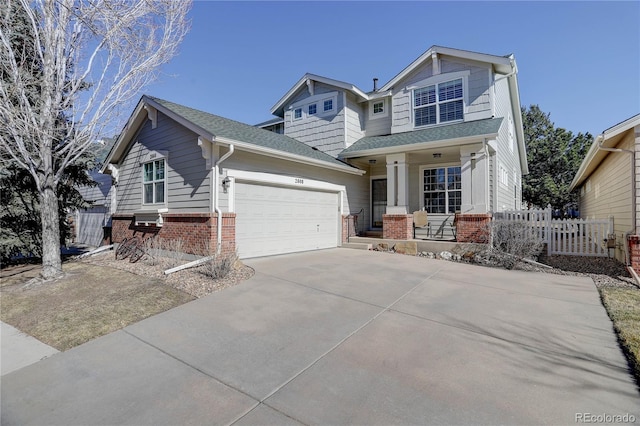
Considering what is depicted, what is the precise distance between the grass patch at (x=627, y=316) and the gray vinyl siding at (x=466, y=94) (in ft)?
25.0

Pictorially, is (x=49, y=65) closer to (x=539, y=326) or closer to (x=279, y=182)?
(x=279, y=182)

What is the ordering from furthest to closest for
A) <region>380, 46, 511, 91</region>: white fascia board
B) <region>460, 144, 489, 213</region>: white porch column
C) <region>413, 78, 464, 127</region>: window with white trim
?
1. <region>413, 78, 464, 127</region>: window with white trim
2. <region>380, 46, 511, 91</region>: white fascia board
3. <region>460, 144, 489, 213</region>: white porch column

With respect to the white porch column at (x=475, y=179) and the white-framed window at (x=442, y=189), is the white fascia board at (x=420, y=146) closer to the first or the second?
the white porch column at (x=475, y=179)

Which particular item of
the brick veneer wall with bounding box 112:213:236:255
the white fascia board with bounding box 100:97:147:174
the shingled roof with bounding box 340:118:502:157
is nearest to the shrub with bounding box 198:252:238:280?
the brick veneer wall with bounding box 112:213:236:255

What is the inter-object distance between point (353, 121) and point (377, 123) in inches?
48.4

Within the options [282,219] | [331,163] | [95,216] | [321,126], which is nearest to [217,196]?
[282,219]

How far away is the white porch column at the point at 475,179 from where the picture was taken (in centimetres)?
1008

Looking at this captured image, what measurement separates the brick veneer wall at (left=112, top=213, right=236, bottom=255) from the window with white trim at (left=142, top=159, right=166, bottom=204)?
3.03 feet

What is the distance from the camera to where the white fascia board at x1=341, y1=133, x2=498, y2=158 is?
984cm

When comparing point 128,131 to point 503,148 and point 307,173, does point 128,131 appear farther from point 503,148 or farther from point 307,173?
point 503,148

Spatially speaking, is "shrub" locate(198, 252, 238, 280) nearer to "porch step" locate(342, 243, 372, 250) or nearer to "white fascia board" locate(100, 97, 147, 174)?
"porch step" locate(342, 243, 372, 250)

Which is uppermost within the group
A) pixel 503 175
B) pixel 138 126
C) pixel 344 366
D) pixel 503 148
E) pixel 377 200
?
pixel 138 126

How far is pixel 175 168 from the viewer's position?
965 cm

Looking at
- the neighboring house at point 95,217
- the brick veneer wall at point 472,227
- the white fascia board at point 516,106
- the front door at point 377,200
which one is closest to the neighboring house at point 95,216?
the neighboring house at point 95,217
